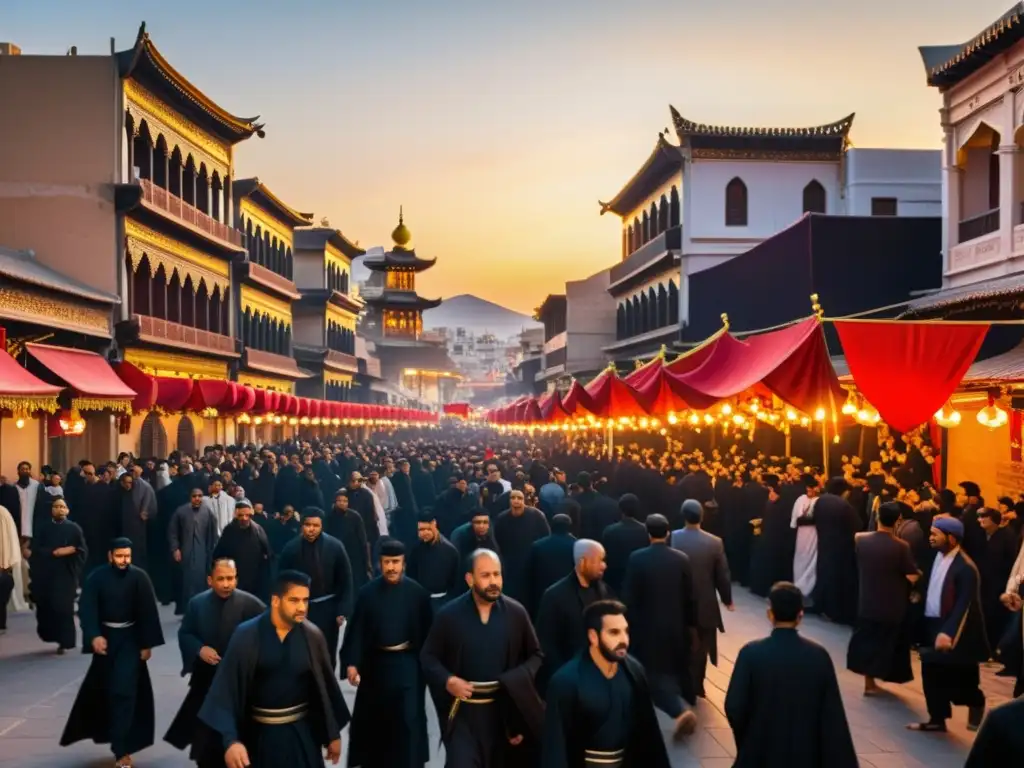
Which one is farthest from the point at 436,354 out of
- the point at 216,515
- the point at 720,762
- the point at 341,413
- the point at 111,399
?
the point at 720,762

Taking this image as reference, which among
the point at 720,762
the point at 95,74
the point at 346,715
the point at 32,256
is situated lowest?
the point at 720,762

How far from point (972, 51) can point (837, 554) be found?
8.17 metres

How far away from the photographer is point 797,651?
5.93 meters

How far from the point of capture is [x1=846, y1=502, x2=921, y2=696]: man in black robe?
10.2 metres

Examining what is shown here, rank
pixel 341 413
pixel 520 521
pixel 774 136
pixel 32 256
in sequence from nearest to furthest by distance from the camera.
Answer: pixel 520 521, pixel 32 256, pixel 774 136, pixel 341 413

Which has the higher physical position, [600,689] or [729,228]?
[729,228]

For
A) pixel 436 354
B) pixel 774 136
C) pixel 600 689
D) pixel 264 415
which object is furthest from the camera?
pixel 436 354

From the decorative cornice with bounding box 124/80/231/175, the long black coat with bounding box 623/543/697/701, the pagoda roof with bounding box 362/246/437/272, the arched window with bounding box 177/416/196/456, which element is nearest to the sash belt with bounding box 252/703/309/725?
the long black coat with bounding box 623/543/697/701

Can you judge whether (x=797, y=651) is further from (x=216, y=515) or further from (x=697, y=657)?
(x=216, y=515)

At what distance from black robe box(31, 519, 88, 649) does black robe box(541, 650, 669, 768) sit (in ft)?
27.3

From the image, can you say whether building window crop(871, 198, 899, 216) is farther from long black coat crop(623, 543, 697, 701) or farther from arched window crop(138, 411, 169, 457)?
long black coat crop(623, 543, 697, 701)

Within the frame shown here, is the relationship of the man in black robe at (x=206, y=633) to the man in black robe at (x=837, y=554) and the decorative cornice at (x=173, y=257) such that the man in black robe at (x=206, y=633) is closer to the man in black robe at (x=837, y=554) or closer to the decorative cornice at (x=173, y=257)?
the man in black robe at (x=837, y=554)

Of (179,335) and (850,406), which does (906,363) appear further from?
(179,335)

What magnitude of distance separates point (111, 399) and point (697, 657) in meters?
14.3
